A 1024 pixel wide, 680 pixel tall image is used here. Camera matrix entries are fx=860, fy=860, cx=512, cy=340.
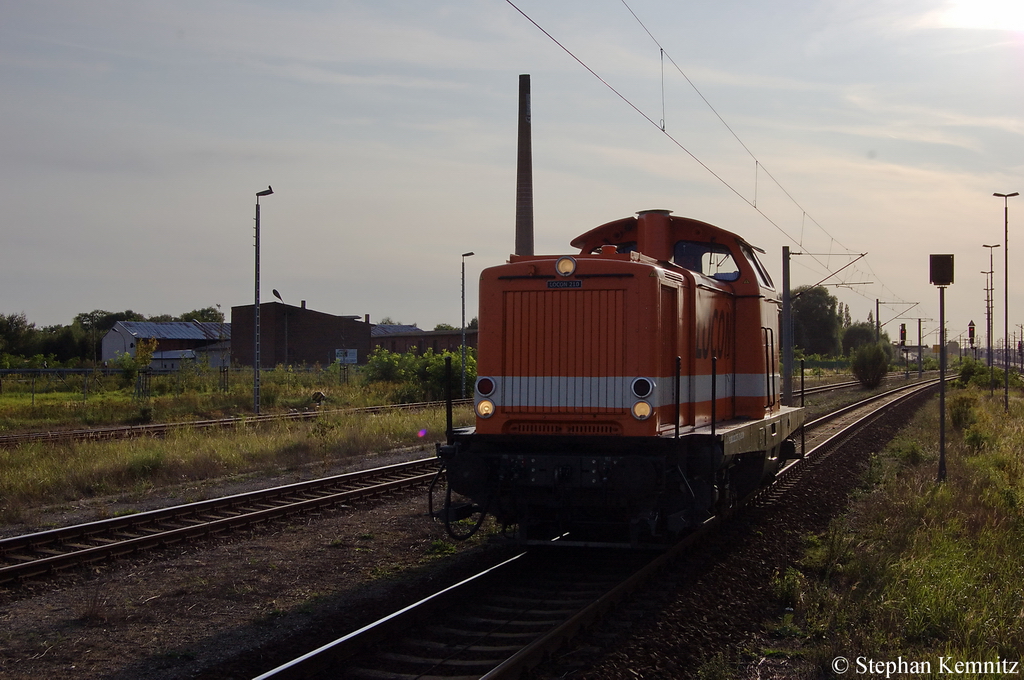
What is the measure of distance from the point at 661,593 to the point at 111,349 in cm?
8987

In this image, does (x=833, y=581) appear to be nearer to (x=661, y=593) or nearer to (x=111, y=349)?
(x=661, y=593)

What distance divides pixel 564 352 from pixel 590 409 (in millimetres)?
622

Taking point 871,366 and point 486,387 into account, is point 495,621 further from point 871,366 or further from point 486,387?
point 871,366

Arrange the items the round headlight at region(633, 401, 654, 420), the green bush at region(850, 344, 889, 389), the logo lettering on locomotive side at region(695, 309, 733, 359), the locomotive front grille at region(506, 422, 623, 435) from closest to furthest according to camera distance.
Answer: the round headlight at region(633, 401, 654, 420)
the locomotive front grille at region(506, 422, 623, 435)
the logo lettering on locomotive side at region(695, 309, 733, 359)
the green bush at region(850, 344, 889, 389)

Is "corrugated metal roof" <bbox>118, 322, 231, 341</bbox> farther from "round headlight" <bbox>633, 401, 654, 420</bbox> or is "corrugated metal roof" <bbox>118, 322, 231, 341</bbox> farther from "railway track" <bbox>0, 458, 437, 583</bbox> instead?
"round headlight" <bbox>633, 401, 654, 420</bbox>

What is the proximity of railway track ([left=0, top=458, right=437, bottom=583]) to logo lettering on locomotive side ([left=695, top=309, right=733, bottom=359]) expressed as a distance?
5679 millimetres

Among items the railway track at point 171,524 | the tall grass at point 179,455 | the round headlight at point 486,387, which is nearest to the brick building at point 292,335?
the tall grass at point 179,455

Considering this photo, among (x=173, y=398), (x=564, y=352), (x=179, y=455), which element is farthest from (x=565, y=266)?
(x=173, y=398)

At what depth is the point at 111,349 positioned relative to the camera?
87000mm

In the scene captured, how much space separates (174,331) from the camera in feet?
285

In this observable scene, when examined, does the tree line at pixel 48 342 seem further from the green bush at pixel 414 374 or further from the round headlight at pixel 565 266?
the round headlight at pixel 565 266

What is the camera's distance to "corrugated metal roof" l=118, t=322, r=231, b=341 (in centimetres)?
8544

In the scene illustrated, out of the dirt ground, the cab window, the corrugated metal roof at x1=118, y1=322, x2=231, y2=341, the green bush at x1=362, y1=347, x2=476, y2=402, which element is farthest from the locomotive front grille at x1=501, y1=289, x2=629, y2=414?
the corrugated metal roof at x1=118, y1=322, x2=231, y2=341

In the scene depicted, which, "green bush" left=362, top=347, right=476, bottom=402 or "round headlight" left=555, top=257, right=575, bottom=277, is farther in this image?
"green bush" left=362, top=347, right=476, bottom=402
